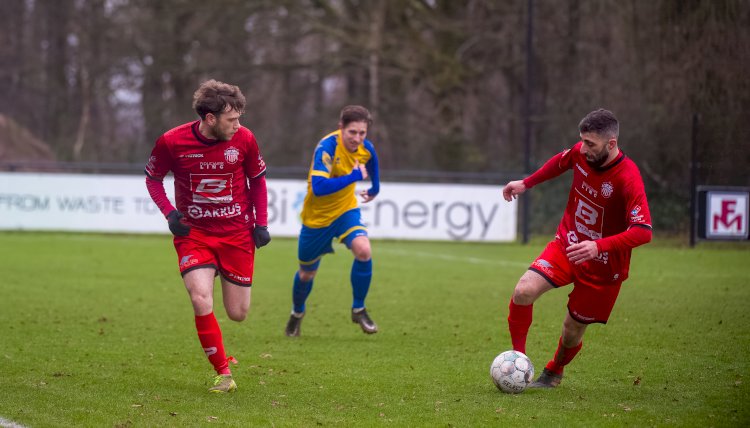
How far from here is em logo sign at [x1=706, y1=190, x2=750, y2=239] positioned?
17312 millimetres

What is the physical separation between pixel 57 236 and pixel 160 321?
12.1m

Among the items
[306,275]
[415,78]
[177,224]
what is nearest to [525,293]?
[177,224]

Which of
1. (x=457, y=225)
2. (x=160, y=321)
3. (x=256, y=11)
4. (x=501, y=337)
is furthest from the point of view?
(x=256, y=11)

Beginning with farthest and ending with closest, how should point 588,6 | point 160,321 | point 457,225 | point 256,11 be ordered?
point 256,11 < point 588,6 < point 457,225 < point 160,321

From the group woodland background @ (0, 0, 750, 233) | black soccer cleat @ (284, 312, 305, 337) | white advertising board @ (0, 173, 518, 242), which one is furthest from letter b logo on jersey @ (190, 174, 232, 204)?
white advertising board @ (0, 173, 518, 242)

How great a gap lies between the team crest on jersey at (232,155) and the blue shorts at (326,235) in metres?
2.42

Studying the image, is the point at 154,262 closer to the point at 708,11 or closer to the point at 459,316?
the point at 459,316

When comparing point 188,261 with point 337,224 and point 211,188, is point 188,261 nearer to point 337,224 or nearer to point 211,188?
point 211,188

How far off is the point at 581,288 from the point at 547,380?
71 cm

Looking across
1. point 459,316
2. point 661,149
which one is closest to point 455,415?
point 459,316

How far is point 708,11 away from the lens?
16.2 m

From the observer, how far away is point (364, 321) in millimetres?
8906

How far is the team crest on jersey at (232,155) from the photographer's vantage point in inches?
252

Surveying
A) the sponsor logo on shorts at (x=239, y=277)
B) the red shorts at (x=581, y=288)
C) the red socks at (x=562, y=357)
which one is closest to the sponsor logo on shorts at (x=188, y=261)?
the sponsor logo on shorts at (x=239, y=277)
